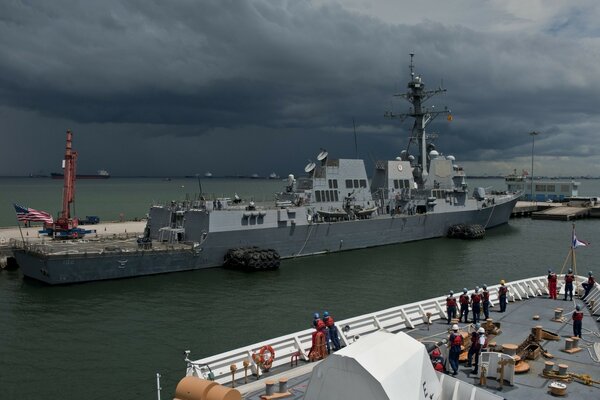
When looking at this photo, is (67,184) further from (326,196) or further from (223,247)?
(326,196)

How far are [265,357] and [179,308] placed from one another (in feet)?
48.2

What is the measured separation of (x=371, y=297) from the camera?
28984mm

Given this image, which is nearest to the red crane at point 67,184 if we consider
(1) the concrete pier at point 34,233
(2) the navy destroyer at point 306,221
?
(1) the concrete pier at point 34,233

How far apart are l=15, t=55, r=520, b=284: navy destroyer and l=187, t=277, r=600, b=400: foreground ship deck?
19565 millimetres

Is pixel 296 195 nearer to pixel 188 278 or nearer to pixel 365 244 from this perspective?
pixel 365 244

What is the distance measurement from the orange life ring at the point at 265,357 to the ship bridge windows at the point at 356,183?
118ft

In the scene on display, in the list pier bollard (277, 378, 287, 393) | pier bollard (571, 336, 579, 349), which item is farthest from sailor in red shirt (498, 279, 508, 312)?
pier bollard (277, 378, 287, 393)

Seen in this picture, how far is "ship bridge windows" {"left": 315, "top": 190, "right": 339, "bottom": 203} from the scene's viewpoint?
45213 mm

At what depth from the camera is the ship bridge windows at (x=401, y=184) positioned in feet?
181

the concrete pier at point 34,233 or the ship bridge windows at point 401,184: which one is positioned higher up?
the ship bridge windows at point 401,184

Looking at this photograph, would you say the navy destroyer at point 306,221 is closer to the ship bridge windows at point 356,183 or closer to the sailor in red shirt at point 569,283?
the ship bridge windows at point 356,183

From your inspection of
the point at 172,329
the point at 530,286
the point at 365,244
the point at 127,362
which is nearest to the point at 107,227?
the point at 365,244

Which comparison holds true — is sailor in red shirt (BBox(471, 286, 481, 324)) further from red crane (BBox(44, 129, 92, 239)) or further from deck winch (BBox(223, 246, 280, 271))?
red crane (BBox(44, 129, 92, 239))

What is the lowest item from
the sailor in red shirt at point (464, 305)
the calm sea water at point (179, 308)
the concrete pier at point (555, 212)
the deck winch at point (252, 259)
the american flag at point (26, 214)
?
the calm sea water at point (179, 308)
